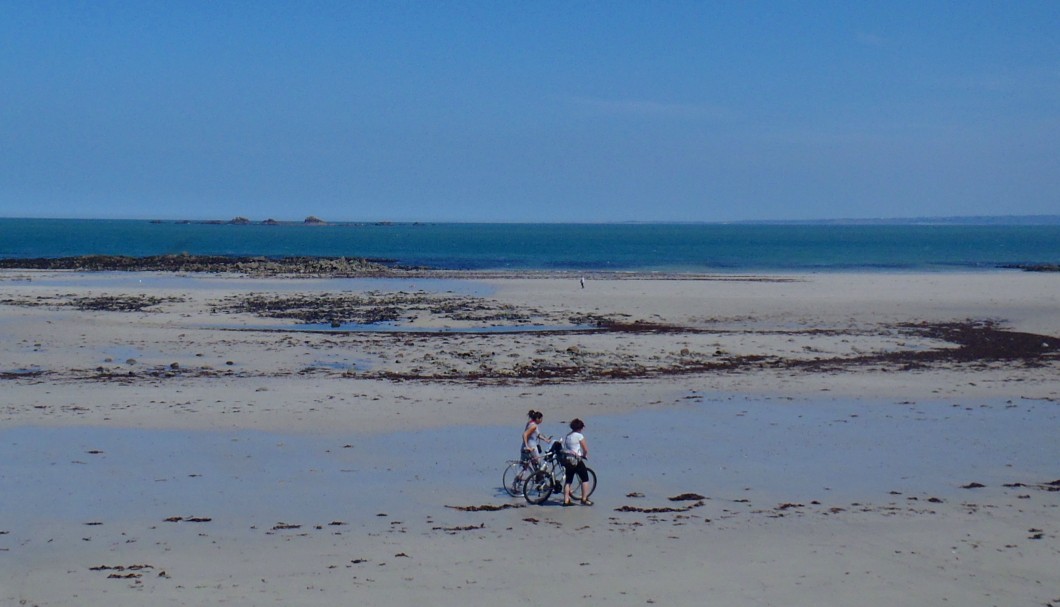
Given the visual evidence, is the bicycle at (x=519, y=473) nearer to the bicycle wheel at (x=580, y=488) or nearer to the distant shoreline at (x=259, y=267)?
the bicycle wheel at (x=580, y=488)

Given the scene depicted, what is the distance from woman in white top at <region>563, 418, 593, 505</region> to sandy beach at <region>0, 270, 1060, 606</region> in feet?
1.34

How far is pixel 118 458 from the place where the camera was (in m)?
14.6

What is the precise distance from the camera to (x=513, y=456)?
49.9 feet

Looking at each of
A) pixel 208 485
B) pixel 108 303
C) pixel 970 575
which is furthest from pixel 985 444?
pixel 108 303

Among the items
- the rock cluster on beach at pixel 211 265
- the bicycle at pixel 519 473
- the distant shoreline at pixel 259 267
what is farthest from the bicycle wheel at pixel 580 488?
the rock cluster on beach at pixel 211 265

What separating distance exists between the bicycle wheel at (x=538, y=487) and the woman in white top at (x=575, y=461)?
0.21 metres

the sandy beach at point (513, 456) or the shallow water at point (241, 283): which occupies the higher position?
the shallow water at point (241, 283)

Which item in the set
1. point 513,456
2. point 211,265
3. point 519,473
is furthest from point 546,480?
point 211,265

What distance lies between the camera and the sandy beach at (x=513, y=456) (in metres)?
9.74

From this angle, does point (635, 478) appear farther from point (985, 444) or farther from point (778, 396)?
point (778, 396)

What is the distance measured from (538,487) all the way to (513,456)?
9.15 feet

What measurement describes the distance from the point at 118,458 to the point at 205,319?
2007 centimetres

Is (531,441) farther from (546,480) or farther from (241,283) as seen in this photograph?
(241,283)

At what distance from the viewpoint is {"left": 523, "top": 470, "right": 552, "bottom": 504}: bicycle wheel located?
12367 mm
